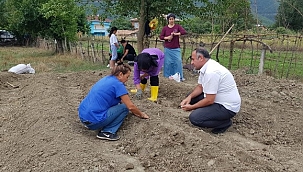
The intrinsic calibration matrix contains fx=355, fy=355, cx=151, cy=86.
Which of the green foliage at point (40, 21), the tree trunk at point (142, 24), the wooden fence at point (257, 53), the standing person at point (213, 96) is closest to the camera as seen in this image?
the standing person at point (213, 96)

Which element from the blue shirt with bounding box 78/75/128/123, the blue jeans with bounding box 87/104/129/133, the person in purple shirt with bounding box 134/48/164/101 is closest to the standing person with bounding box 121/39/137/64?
the person in purple shirt with bounding box 134/48/164/101

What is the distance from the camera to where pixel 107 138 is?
14.0 ft

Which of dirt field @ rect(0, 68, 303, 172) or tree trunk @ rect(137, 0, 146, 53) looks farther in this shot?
tree trunk @ rect(137, 0, 146, 53)

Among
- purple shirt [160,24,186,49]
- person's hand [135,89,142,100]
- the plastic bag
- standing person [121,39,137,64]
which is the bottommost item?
the plastic bag

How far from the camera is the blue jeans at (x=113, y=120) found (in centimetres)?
425

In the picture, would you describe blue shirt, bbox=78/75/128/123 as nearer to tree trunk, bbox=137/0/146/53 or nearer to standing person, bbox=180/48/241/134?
standing person, bbox=180/48/241/134

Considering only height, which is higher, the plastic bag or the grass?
the plastic bag

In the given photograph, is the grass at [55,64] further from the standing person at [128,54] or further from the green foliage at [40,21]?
the green foliage at [40,21]

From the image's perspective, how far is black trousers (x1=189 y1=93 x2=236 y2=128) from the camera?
455 centimetres

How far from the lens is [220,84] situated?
4.44 m

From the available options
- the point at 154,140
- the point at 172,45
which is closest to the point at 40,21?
the point at 172,45

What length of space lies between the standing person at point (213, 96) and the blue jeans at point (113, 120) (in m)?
0.82

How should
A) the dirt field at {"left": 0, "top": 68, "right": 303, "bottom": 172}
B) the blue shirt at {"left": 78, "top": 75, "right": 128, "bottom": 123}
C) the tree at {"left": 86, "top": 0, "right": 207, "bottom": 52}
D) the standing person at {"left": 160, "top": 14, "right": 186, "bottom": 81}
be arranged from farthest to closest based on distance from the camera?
1. the tree at {"left": 86, "top": 0, "right": 207, "bottom": 52}
2. the standing person at {"left": 160, "top": 14, "right": 186, "bottom": 81}
3. the blue shirt at {"left": 78, "top": 75, "right": 128, "bottom": 123}
4. the dirt field at {"left": 0, "top": 68, "right": 303, "bottom": 172}

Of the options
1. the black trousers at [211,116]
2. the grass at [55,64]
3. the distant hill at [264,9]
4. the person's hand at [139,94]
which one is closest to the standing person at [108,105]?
the black trousers at [211,116]
